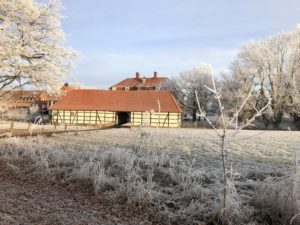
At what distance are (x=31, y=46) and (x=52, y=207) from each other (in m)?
11.8

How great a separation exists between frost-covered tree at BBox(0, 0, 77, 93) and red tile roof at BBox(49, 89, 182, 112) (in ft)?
72.9

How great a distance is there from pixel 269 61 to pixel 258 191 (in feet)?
118

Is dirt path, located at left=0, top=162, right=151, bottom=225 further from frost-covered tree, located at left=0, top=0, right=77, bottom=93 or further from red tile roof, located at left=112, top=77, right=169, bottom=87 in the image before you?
red tile roof, located at left=112, top=77, right=169, bottom=87

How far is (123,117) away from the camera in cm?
4200

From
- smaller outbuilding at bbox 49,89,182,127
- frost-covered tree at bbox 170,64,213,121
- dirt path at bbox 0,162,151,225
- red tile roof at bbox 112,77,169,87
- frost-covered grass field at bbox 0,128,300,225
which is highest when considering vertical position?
red tile roof at bbox 112,77,169,87

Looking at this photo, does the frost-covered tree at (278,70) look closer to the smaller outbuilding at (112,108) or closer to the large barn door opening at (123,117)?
the smaller outbuilding at (112,108)

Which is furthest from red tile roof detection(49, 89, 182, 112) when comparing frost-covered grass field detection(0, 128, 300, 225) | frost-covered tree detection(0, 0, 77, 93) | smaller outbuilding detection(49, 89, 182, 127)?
frost-covered grass field detection(0, 128, 300, 225)

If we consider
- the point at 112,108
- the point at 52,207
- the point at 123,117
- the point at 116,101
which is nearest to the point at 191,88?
the point at 123,117

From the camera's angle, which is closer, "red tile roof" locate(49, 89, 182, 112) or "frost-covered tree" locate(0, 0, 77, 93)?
"frost-covered tree" locate(0, 0, 77, 93)

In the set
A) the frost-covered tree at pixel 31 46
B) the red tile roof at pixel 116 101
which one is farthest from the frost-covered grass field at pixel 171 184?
the red tile roof at pixel 116 101

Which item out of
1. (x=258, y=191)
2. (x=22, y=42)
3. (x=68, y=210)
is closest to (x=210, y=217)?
(x=258, y=191)

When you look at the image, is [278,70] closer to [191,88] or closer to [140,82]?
[191,88]

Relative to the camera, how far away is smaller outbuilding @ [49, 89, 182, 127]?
3838 centimetres

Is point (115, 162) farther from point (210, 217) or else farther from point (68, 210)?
point (210, 217)
